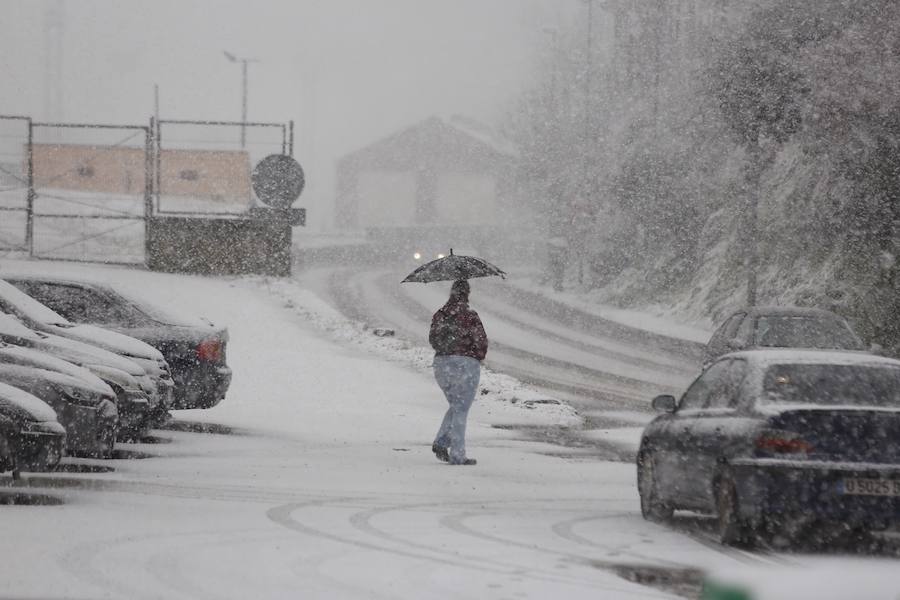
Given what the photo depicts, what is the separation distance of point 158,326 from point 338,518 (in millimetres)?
6775

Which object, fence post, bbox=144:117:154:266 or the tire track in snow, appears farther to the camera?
fence post, bbox=144:117:154:266

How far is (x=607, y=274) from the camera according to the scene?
50188 mm

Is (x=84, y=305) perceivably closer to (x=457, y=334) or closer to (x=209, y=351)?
(x=209, y=351)

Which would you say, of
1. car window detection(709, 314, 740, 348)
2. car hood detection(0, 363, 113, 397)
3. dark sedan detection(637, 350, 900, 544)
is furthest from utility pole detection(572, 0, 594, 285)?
dark sedan detection(637, 350, 900, 544)

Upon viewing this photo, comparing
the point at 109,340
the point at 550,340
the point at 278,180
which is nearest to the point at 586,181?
the point at 550,340

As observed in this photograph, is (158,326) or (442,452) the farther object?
(158,326)

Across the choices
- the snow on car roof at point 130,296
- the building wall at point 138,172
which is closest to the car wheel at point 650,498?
the snow on car roof at point 130,296

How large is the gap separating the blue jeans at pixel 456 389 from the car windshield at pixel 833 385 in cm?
462

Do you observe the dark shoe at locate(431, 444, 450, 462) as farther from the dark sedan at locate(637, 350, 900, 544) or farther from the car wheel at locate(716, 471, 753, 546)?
the car wheel at locate(716, 471, 753, 546)

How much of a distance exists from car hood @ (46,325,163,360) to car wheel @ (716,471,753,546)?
288 inches

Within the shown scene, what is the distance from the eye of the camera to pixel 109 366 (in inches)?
532

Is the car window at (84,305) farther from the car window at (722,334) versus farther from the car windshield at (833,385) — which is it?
the car windshield at (833,385)

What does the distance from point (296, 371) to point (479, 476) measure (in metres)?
9.51

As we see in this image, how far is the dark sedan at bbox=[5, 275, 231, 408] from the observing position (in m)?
15.7
